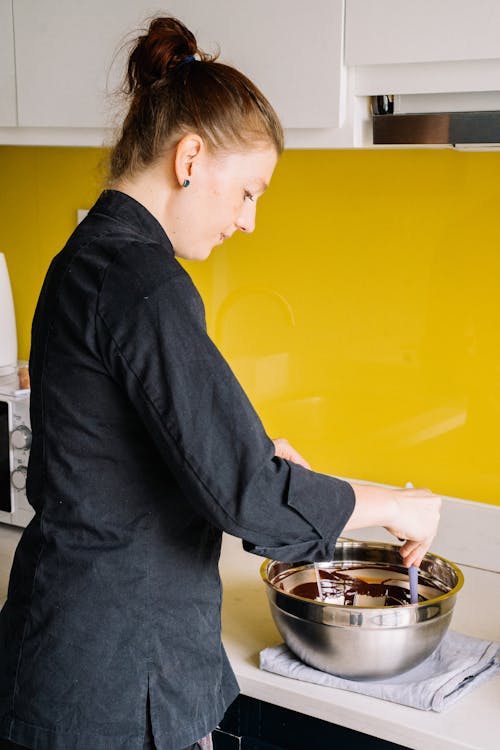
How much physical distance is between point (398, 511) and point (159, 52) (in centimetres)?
62

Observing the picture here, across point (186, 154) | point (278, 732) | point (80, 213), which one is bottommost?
point (278, 732)

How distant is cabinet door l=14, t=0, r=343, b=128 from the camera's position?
1442mm

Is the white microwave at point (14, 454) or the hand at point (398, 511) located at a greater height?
the hand at point (398, 511)

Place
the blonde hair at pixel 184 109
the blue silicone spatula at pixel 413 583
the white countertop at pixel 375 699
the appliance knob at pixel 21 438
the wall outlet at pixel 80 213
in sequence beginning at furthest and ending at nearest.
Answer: the wall outlet at pixel 80 213 → the appliance knob at pixel 21 438 → the blue silicone spatula at pixel 413 583 → the white countertop at pixel 375 699 → the blonde hair at pixel 184 109

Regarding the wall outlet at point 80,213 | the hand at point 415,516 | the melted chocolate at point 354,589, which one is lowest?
the melted chocolate at point 354,589

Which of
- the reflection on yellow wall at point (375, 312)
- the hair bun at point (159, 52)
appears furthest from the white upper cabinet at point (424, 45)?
the reflection on yellow wall at point (375, 312)

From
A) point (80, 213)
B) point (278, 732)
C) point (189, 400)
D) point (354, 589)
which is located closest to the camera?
point (189, 400)

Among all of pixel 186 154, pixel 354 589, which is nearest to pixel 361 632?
pixel 354 589

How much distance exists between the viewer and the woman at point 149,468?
1013 mm

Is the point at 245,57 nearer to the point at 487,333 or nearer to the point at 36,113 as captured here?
the point at 36,113

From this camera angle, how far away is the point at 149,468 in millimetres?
1091

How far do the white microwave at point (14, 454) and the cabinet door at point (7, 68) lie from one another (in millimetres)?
575

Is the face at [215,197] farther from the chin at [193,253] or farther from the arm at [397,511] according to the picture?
the arm at [397,511]

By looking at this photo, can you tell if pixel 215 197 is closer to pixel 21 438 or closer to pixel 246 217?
pixel 246 217
